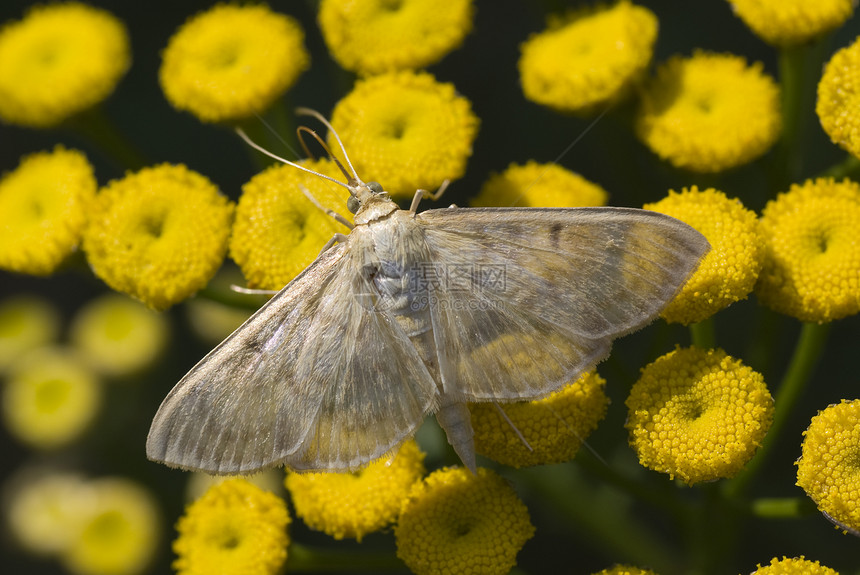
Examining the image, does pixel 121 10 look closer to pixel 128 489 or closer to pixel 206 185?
pixel 206 185

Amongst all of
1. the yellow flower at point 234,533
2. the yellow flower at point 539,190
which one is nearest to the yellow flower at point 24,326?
the yellow flower at point 234,533

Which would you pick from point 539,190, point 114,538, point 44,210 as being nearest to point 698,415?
point 539,190

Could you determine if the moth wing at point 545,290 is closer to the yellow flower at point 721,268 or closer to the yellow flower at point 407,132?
the yellow flower at point 721,268

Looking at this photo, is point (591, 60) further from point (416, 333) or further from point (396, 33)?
point (416, 333)

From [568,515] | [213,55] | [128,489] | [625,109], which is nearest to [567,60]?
[625,109]

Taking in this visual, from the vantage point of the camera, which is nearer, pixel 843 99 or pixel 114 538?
pixel 843 99

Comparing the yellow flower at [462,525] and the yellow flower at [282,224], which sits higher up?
the yellow flower at [282,224]
